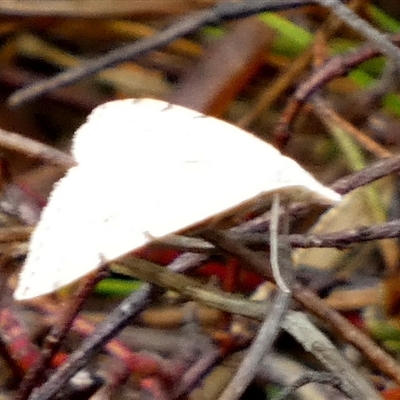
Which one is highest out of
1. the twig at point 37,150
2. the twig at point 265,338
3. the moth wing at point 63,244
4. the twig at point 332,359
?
the moth wing at point 63,244

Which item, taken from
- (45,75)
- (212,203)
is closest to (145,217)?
(212,203)

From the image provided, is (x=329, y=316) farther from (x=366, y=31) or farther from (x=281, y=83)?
(x=281, y=83)

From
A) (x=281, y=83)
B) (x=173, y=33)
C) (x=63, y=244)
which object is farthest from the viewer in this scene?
(x=281, y=83)

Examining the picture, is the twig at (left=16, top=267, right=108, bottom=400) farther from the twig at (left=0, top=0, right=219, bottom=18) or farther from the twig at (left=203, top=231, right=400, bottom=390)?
the twig at (left=0, top=0, right=219, bottom=18)

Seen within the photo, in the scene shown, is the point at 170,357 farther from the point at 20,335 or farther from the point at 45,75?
the point at 45,75

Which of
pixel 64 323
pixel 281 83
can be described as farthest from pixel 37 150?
pixel 281 83

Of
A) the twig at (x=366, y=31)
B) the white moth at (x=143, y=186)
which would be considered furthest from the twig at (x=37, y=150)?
the twig at (x=366, y=31)

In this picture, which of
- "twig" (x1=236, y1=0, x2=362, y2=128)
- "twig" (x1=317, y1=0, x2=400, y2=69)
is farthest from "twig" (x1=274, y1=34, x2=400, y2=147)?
"twig" (x1=236, y1=0, x2=362, y2=128)

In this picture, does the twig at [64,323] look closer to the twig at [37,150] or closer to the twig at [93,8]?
the twig at [37,150]
